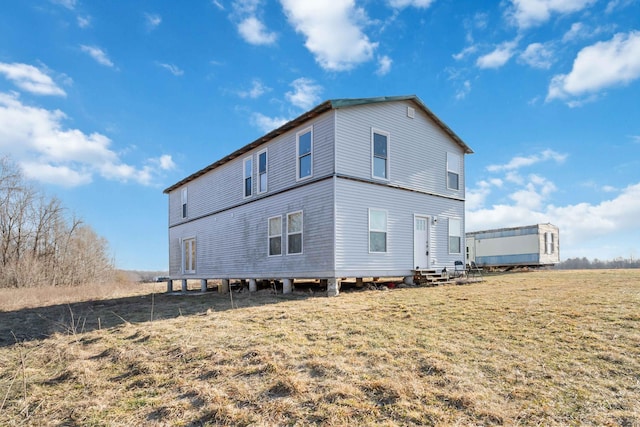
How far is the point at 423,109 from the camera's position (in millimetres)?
15219

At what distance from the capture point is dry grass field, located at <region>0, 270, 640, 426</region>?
4117 millimetres

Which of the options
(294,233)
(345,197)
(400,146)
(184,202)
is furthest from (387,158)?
(184,202)

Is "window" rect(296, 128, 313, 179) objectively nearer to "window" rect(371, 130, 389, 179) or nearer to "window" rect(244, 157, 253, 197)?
"window" rect(371, 130, 389, 179)

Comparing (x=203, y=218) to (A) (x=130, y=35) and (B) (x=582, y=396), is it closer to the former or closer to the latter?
(A) (x=130, y=35)

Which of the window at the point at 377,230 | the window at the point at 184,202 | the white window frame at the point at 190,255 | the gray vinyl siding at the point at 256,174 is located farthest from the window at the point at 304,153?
the window at the point at 184,202

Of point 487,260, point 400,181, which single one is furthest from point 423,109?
point 487,260

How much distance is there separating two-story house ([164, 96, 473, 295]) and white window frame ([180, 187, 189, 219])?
474 centimetres

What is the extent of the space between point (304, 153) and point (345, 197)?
7.85 feet

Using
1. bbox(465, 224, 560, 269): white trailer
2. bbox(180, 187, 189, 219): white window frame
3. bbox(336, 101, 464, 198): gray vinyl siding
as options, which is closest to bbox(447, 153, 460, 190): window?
bbox(336, 101, 464, 198): gray vinyl siding

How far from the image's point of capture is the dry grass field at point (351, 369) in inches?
162

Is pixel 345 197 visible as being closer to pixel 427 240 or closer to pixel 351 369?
pixel 427 240

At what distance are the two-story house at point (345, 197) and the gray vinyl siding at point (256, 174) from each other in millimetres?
52

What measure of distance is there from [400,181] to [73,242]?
32.5 metres

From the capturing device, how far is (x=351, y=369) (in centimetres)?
510
